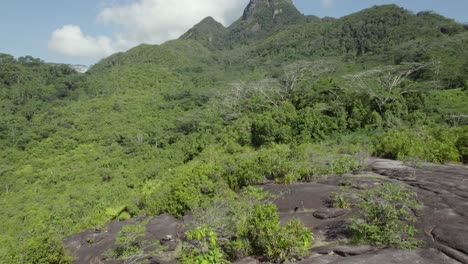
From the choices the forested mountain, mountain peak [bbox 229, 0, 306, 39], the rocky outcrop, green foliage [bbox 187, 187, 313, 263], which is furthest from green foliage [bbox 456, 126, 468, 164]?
mountain peak [bbox 229, 0, 306, 39]

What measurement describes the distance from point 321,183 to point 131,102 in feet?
215

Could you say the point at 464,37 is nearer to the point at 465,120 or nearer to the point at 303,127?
the point at 465,120

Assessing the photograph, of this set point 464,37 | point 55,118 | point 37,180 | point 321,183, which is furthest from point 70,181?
point 464,37

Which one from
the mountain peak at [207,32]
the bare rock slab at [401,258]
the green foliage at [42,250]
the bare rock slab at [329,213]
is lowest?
the green foliage at [42,250]

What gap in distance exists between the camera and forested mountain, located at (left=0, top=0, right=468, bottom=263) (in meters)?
13.1

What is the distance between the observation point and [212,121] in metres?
A: 41.0

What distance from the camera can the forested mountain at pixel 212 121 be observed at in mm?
13141

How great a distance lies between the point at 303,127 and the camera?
23250 mm

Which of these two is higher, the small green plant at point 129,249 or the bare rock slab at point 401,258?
the bare rock slab at point 401,258

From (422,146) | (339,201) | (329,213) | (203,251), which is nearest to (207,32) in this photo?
(422,146)

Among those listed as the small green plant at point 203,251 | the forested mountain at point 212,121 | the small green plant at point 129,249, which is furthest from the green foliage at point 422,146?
the small green plant at point 129,249

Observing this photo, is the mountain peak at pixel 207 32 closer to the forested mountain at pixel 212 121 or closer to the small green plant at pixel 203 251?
the forested mountain at pixel 212 121

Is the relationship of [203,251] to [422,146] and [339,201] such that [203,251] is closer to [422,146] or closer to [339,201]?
[339,201]

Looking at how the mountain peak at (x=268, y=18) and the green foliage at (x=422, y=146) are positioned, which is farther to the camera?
the mountain peak at (x=268, y=18)
